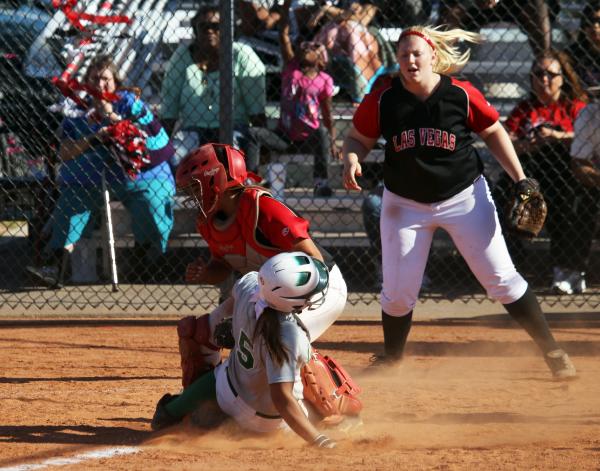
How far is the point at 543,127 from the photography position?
827 cm

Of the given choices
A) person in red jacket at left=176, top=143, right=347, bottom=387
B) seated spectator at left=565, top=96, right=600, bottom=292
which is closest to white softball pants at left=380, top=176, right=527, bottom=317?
person in red jacket at left=176, top=143, right=347, bottom=387

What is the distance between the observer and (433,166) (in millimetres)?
5305

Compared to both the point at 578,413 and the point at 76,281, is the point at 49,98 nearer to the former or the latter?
the point at 76,281

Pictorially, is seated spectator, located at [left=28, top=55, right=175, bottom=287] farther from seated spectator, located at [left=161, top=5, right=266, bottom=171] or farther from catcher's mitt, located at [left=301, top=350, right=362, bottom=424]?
catcher's mitt, located at [left=301, top=350, right=362, bottom=424]

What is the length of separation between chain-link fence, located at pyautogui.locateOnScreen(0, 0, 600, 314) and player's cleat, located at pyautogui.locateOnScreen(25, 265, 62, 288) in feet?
0.04

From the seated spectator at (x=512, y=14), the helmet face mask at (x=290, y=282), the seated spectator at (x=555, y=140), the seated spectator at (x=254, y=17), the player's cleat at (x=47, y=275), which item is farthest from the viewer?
the seated spectator at (x=254, y=17)

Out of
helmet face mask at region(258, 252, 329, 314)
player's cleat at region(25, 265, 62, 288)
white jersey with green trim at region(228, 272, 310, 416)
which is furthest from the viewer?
player's cleat at region(25, 265, 62, 288)

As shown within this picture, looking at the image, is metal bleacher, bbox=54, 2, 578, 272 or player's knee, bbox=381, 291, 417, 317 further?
metal bleacher, bbox=54, 2, 578, 272

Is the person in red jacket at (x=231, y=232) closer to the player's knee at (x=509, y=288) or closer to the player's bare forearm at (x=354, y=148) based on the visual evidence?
the player's bare forearm at (x=354, y=148)

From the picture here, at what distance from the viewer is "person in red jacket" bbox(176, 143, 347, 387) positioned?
445 cm

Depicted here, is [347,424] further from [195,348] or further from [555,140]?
[555,140]

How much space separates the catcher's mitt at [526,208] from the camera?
5258 mm

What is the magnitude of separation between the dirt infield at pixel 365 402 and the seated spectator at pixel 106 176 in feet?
3.35

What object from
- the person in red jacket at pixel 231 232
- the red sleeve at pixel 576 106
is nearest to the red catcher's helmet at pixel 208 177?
the person in red jacket at pixel 231 232
